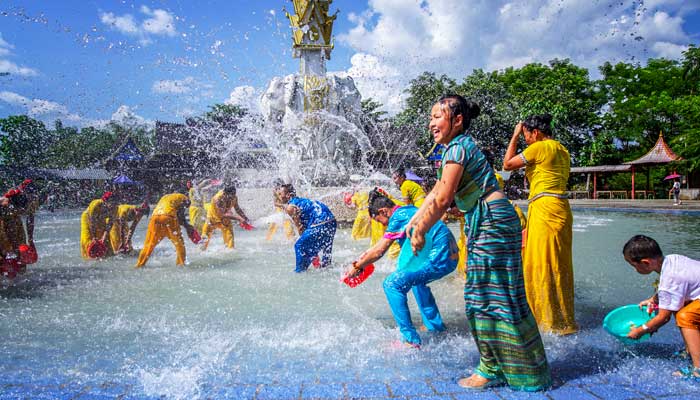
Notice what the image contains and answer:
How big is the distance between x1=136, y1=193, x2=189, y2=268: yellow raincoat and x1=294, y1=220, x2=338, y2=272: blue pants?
2072 millimetres

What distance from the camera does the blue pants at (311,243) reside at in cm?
620

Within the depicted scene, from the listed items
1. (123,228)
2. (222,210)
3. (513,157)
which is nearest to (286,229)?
(222,210)

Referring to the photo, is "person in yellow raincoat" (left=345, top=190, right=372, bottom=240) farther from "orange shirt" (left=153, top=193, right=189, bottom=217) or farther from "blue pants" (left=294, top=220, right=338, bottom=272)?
"orange shirt" (left=153, top=193, right=189, bottom=217)

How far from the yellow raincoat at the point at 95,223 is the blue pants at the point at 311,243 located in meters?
4.00

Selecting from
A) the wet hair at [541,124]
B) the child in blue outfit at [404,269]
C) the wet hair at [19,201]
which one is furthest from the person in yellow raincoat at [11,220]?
the wet hair at [541,124]

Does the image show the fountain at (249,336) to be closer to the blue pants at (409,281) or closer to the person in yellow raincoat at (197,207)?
the blue pants at (409,281)

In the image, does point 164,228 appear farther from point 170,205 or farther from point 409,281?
point 409,281

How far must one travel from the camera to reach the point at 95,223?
7.95m

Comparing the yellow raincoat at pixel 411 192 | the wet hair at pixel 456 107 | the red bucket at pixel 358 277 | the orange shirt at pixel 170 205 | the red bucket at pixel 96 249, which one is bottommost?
the red bucket at pixel 96 249

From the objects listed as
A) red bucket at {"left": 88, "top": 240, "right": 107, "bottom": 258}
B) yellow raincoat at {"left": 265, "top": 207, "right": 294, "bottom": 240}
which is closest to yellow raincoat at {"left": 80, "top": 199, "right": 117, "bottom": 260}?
red bucket at {"left": 88, "top": 240, "right": 107, "bottom": 258}

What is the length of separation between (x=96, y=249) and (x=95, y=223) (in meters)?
0.45

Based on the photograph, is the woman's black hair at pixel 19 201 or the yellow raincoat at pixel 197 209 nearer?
the woman's black hair at pixel 19 201

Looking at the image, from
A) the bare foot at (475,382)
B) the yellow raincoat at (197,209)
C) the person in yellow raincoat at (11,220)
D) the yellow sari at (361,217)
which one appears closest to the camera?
the bare foot at (475,382)

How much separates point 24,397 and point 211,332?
1383mm
